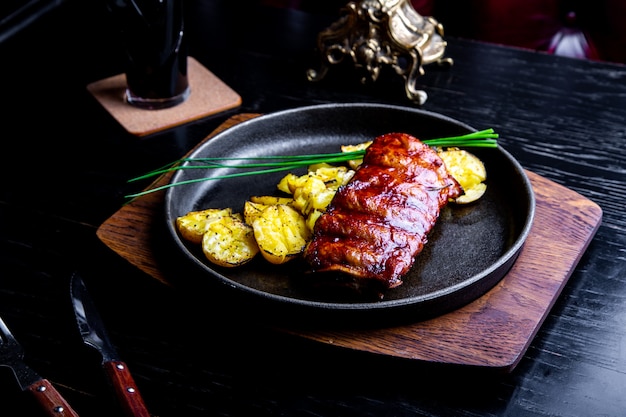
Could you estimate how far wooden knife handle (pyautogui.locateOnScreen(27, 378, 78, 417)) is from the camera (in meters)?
1.26

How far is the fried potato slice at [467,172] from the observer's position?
70.2 inches

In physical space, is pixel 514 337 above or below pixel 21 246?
above

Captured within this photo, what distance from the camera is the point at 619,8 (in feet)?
10.3

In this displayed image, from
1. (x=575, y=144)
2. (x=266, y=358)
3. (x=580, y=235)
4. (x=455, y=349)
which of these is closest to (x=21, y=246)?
(x=266, y=358)

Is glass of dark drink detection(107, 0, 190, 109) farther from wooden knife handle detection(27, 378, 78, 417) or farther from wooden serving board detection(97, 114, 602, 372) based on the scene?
wooden knife handle detection(27, 378, 78, 417)

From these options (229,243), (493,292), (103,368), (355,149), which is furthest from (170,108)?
(493,292)

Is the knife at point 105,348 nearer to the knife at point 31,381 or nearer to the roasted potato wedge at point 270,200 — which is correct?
the knife at point 31,381

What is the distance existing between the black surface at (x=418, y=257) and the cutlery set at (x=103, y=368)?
0.80ft

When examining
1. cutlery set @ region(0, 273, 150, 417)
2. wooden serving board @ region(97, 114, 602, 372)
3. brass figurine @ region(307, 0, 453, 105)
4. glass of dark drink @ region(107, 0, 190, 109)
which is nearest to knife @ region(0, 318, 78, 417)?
cutlery set @ region(0, 273, 150, 417)

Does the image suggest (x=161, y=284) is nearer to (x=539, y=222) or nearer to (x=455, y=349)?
(x=455, y=349)

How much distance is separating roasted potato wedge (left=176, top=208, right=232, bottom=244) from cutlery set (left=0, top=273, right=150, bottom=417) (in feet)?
0.88

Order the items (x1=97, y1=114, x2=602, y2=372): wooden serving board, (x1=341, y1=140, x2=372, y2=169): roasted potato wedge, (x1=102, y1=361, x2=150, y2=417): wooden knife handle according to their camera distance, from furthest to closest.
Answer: (x1=341, y1=140, x2=372, y2=169): roasted potato wedge < (x1=97, y1=114, x2=602, y2=372): wooden serving board < (x1=102, y1=361, x2=150, y2=417): wooden knife handle

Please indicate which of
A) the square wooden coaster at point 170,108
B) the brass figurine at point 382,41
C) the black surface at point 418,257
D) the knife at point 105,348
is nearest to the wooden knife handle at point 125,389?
the knife at point 105,348

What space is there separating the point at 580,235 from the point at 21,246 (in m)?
1.39
